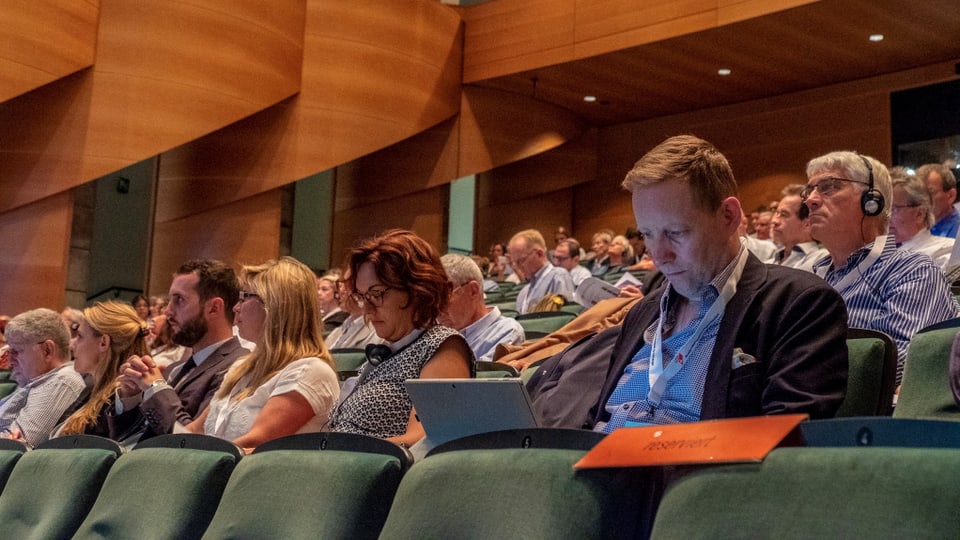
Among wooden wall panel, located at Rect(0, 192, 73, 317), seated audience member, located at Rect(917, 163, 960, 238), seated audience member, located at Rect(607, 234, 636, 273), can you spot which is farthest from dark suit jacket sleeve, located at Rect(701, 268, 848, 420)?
wooden wall panel, located at Rect(0, 192, 73, 317)

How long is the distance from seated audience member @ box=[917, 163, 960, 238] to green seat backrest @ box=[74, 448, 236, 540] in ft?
11.4

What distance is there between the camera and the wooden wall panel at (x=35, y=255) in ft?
26.5

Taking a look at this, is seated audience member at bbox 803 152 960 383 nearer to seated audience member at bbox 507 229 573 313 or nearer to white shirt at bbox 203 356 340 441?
white shirt at bbox 203 356 340 441

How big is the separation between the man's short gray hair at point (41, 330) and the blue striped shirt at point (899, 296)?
8.73 feet

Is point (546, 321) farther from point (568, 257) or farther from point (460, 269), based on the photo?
point (568, 257)

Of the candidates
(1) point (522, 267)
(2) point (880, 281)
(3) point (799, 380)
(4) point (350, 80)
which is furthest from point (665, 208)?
(4) point (350, 80)

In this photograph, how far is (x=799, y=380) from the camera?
1.42 meters

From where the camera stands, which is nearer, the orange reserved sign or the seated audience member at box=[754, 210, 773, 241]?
the orange reserved sign

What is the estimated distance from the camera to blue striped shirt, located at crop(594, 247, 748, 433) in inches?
61.7

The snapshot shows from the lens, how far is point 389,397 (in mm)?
2148

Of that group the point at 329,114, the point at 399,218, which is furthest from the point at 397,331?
the point at 399,218

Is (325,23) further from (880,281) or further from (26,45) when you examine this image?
(880,281)

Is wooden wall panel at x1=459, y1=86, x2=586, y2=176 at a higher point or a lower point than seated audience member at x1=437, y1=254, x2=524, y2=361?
higher

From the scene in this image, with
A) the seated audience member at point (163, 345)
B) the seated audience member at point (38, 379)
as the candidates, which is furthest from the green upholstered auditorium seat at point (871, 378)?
the seated audience member at point (163, 345)
